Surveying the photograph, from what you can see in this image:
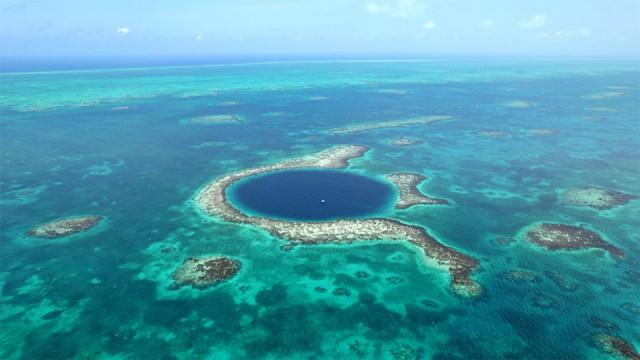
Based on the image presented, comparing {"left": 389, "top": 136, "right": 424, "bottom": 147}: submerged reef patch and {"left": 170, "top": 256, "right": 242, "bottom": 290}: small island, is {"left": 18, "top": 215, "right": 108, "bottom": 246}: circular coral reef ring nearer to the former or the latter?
{"left": 170, "top": 256, "right": 242, "bottom": 290}: small island

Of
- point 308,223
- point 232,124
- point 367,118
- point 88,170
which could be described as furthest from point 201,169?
point 367,118

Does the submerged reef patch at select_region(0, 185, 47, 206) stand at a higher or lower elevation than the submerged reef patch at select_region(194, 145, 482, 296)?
higher

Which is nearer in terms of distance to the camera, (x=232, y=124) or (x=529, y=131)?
(x=529, y=131)

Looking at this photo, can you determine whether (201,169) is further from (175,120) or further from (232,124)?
(175,120)

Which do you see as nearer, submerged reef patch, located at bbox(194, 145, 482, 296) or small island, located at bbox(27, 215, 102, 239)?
submerged reef patch, located at bbox(194, 145, 482, 296)

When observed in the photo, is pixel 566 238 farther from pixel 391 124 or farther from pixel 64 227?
pixel 391 124

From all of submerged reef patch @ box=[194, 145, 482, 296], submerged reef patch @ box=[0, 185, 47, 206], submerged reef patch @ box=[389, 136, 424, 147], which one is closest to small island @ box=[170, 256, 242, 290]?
submerged reef patch @ box=[194, 145, 482, 296]
